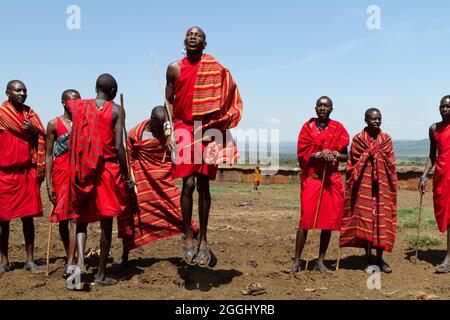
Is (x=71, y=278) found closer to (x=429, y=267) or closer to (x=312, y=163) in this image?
(x=312, y=163)

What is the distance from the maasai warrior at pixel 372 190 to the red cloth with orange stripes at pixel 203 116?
8.21 ft

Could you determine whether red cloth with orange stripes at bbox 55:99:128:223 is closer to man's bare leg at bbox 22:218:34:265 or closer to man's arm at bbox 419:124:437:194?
man's bare leg at bbox 22:218:34:265

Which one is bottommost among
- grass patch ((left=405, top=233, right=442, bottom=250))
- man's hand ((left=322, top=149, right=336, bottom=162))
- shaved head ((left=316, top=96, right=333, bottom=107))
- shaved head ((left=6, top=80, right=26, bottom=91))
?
grass patch ((left=405, top=233, right=442, bottom=250))

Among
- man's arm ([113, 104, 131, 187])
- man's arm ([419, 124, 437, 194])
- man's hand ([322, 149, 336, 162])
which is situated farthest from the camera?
man's arm ([419, 124, 437, 194])

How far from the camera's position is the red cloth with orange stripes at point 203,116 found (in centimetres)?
540

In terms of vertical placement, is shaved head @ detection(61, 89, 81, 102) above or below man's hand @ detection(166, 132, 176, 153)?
above

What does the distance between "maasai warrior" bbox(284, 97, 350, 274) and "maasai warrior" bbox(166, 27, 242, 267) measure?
5.72 ft

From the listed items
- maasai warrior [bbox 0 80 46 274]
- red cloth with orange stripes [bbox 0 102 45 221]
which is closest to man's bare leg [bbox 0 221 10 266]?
maasai warrior [bbox 0 80 46 274]

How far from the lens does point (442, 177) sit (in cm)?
734

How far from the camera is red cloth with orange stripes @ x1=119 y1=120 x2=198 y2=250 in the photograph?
7.27 metres

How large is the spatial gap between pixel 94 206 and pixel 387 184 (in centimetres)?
426

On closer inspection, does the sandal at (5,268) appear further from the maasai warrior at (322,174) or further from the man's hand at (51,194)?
the maasai warrior at (322,174)

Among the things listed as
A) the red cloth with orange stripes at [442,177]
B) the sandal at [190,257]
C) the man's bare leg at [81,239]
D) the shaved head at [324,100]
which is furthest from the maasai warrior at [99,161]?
the red cloth with orange stripes at [442,177]

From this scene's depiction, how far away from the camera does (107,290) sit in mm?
5684
